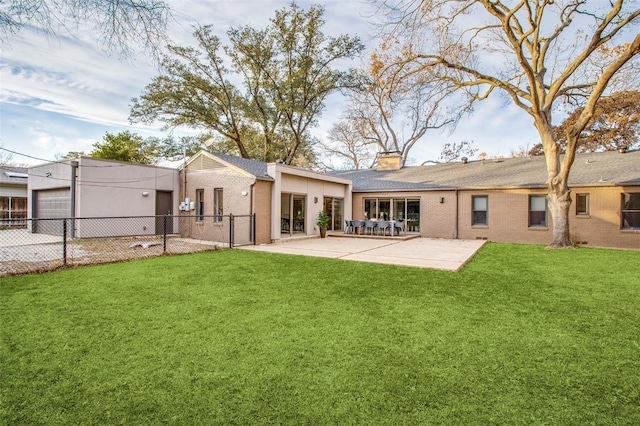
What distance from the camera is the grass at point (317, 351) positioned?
224 centimetres

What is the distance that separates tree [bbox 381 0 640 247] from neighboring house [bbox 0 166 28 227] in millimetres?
21595

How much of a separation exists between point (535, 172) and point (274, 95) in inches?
677

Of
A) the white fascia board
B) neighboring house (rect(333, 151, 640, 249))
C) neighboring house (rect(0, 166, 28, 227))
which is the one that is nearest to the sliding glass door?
neighboring house (rect(333, 151, 640, 249))

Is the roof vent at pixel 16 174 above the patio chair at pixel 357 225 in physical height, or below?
above

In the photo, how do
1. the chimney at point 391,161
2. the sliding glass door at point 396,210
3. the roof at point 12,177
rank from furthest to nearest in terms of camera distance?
1. the chimney at point 391,161
2. the roof at point 12,177
3. the sliding glass door at point 396,210

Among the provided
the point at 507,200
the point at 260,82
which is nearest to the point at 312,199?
the point at 507,200

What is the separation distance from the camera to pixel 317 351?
315 cm

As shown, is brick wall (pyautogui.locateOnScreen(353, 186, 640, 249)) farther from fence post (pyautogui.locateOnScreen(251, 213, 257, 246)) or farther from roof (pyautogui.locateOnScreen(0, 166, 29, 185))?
roof (pyautogui.locateOnScreen(0, 166, 29, 185))

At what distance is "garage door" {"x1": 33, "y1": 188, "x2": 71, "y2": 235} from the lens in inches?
535

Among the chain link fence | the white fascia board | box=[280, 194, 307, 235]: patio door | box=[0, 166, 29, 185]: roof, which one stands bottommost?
the chain link fence

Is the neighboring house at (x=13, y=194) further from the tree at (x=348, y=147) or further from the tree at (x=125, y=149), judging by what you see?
the tree at (x=348, y=147)

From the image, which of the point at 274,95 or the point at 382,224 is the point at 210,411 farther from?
the point at 274,95

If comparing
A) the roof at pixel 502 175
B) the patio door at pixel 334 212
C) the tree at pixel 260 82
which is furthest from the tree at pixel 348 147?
the patio door at pixel 334 212

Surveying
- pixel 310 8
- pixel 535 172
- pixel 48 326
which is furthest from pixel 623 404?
pixel 310 8
